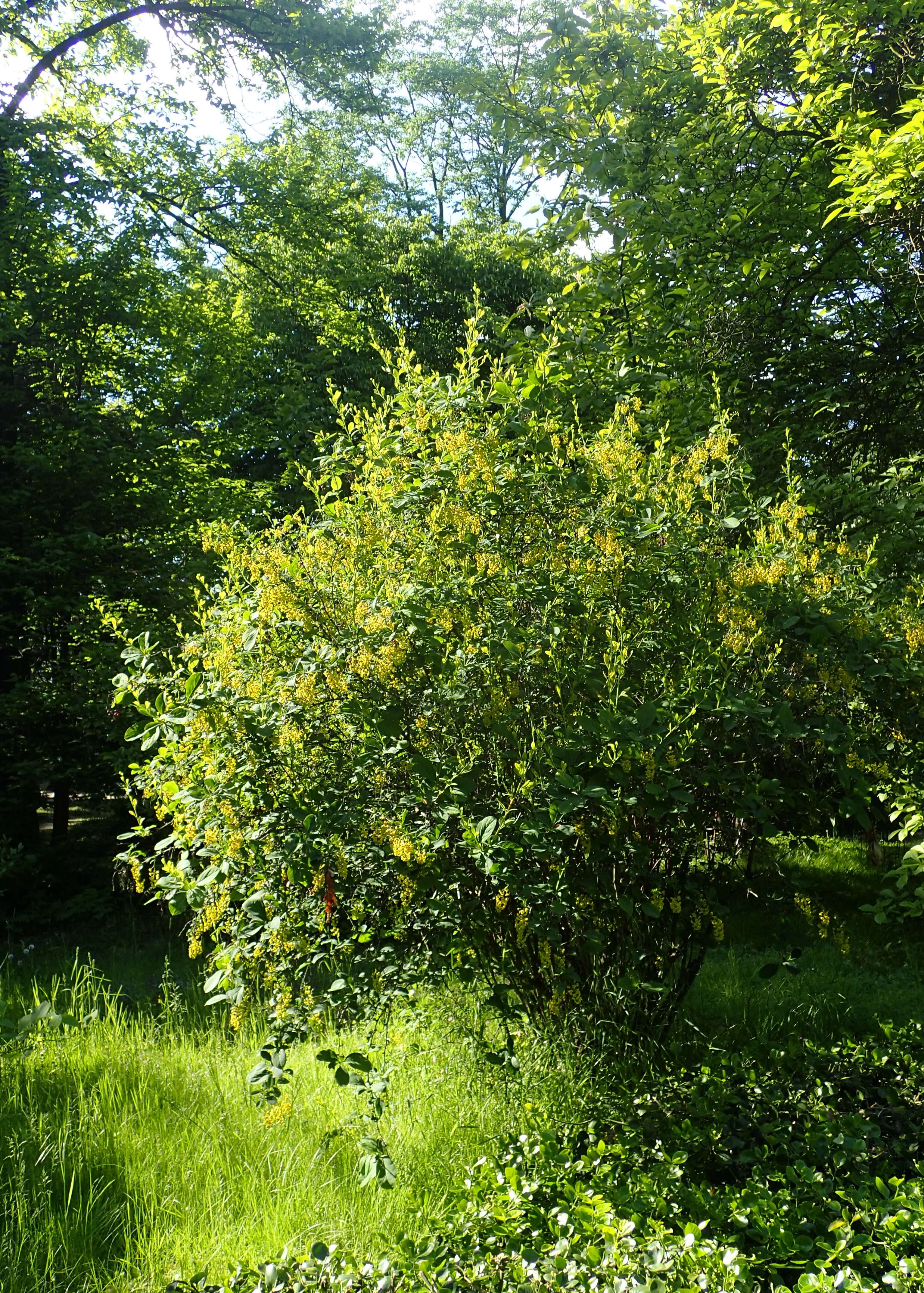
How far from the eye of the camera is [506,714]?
282 cm

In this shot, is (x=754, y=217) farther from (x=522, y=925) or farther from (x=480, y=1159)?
(x=480, y=1159)

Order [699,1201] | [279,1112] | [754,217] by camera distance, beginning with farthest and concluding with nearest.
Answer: [754,217] < [699,1201] < [279,1112]

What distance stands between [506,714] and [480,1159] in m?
1.35

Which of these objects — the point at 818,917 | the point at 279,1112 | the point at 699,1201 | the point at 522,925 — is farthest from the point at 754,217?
the point at 279,1112

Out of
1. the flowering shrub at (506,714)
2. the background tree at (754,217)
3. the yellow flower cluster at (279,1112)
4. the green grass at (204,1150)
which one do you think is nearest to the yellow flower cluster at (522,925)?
the flowering shrub at (506,714)

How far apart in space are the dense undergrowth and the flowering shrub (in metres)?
0.37

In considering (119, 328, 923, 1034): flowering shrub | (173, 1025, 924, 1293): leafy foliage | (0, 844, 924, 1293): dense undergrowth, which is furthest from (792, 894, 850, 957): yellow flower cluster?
(173, 1025, 924, 1293): leafy foliage

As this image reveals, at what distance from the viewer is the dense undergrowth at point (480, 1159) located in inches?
94.8

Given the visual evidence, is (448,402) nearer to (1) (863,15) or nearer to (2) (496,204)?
(1) (863,15)

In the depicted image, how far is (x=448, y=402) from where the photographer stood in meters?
3.31

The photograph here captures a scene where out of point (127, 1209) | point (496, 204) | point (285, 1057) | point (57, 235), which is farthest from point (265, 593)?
point (496, 204)

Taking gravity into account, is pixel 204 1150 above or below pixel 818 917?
below

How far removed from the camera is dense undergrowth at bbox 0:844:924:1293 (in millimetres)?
2408

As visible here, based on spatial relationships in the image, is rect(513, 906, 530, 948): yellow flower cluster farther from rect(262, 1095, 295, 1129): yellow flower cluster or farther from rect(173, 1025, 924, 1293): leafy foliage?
rect(262, 1095, 295, 1129): yellow flower cluster
